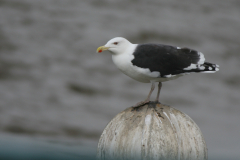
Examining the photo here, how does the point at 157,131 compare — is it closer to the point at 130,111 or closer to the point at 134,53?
the point at 130,111

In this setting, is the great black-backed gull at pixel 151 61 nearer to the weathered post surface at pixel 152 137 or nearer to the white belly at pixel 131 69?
the white belly at pixel 131 69

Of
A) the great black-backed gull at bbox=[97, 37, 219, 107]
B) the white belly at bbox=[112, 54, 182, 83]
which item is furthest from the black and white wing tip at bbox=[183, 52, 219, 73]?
the white belly at bbox=[112, 54, 182, 83]

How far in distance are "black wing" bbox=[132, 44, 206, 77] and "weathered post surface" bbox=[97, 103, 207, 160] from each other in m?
0.37

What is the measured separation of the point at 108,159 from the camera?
2.56 metres

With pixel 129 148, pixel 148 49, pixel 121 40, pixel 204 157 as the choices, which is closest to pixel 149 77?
pixel 148 49

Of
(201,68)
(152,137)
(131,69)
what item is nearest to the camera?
(152,137)

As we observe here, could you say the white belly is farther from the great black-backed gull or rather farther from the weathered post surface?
the weathered post surface

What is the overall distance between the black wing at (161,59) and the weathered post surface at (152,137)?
367 millimetres

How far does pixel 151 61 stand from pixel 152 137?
2.34ft

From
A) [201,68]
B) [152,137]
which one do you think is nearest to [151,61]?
[201,68]

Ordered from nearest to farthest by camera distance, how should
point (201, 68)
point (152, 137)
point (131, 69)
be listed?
point (152, 137)
point (131, 69)
point (201, 68)

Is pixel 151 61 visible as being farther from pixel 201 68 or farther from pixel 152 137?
pixel 152 137

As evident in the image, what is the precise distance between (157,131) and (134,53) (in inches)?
29.8

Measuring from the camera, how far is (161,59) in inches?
106
